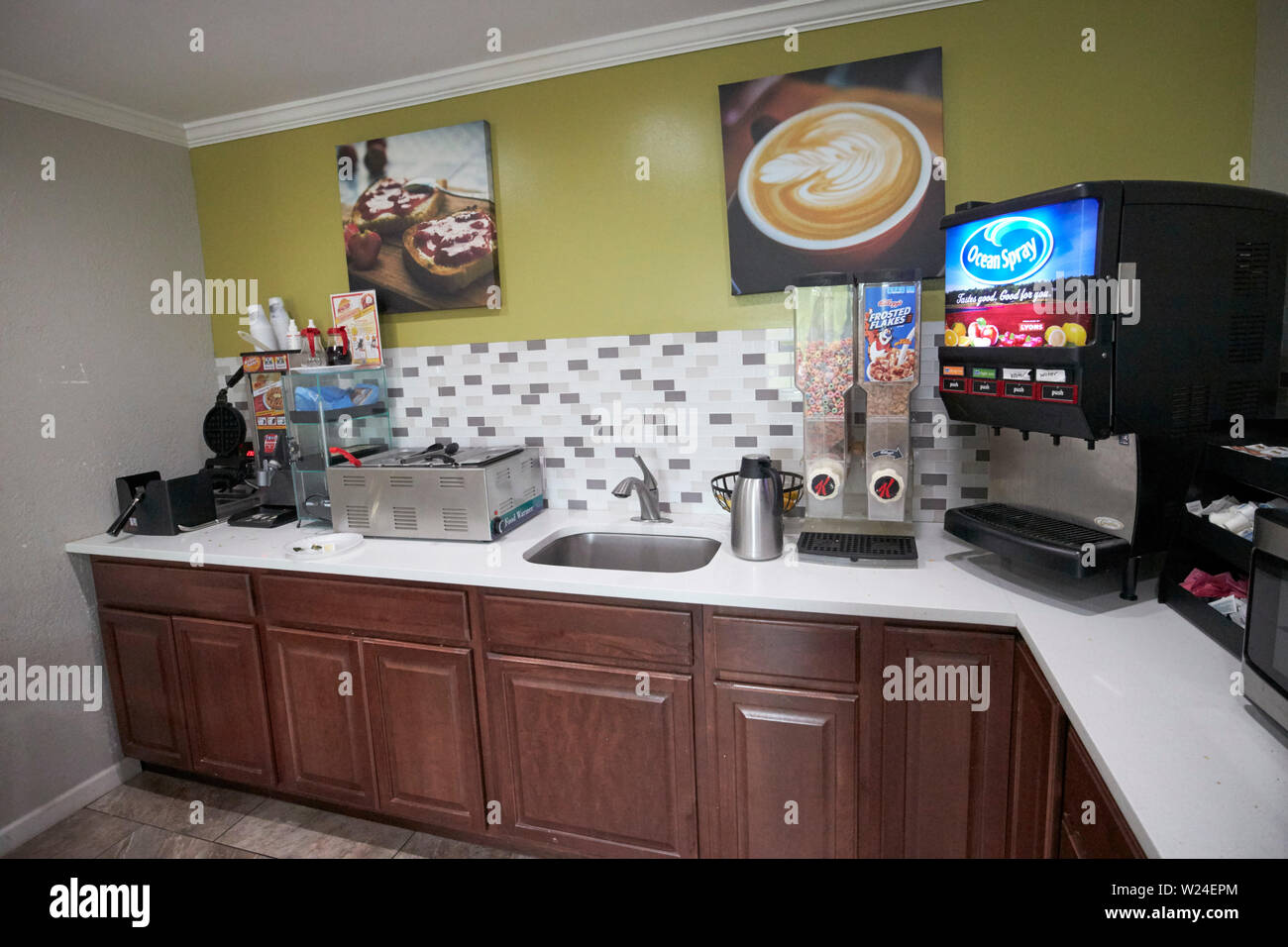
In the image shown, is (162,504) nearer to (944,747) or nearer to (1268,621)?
(944,747)

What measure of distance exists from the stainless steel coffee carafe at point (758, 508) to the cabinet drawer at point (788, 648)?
0.83 ft

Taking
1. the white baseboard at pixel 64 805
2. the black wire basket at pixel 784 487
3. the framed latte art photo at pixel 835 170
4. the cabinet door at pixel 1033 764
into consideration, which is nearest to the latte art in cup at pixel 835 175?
the framed latte art photo at pixel 835 170

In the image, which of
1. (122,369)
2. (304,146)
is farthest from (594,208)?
(122,369)

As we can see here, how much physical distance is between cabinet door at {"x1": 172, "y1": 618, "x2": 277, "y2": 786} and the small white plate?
33 cm

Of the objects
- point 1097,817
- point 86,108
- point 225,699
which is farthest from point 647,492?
point 86,108

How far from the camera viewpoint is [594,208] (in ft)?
7.59

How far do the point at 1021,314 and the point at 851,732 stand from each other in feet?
3.25

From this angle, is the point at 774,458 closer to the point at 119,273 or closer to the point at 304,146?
the point at 304,146

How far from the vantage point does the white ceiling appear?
1909 mm

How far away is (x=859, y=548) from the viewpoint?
5.92 ft

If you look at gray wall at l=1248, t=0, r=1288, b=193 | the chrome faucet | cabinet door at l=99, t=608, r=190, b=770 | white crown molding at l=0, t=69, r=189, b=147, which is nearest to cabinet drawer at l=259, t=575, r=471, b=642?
cabinet door at l=99, t=608, r=190, b=770

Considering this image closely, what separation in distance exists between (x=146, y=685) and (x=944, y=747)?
8.32 feet

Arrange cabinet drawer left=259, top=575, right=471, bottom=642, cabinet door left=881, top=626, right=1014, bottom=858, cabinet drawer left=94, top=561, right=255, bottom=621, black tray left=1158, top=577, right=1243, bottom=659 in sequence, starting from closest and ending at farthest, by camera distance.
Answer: black tray left=1158, top=577, right=1243, bottom=659 < cabinet door left=881, top=626, right=1014, bottom=858 < cabinet drawer left=259, top=575, right=471, bottom=642 < cabinet drawer left=94, top=561, right=255, bottom=621

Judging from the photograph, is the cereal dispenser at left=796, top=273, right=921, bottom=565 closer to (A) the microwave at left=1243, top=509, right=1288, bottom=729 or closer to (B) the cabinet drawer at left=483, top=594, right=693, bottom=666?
(B) the cabinet drawer at left=483, top=594, right=693, bottom=666
